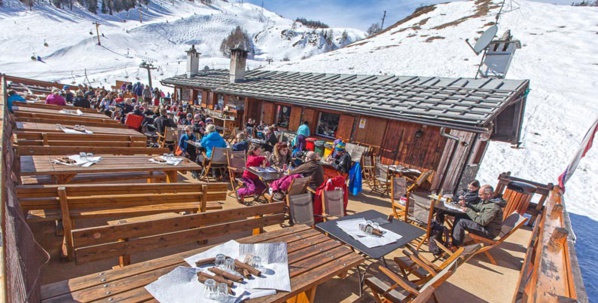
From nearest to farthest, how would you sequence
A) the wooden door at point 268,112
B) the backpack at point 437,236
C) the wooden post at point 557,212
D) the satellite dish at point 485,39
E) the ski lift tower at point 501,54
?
the backpack at point 437,236, the wooden post at point 557,212, the satellite dish at point 485,39, the ski lift tower at point 501,54, the wooden door at point 268,112

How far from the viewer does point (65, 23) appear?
64.7 m

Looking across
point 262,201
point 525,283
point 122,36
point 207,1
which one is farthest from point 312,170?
point 207,1

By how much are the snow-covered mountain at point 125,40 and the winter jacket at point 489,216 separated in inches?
1536

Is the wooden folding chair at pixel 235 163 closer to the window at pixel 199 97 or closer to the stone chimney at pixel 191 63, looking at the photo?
the window at pixel 199 97

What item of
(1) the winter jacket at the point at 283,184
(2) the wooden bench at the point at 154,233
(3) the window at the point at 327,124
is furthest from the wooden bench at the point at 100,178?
(3) the window at the point at 327,124

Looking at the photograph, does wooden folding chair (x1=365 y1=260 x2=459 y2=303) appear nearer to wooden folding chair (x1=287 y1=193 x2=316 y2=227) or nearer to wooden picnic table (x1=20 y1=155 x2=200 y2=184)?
wooden folding chair (x1=287 y1=193 x2=316 y2=227)

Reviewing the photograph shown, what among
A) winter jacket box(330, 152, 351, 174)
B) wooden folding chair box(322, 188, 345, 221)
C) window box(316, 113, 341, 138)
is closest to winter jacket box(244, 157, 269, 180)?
wooden folding chair box(322, 188, 345, 221)

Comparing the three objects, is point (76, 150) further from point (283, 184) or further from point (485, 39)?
point (485, 39)

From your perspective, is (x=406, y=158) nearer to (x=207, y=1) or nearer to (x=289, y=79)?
(x=289, y=79)

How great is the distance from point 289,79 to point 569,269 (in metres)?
13.2

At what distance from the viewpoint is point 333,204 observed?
4297mm

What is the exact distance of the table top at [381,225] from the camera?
2745mm

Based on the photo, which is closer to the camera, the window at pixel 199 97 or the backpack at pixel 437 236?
the backpack at pixel 437 236

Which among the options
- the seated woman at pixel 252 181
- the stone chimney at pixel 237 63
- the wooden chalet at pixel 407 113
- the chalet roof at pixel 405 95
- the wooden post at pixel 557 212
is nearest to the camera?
the wooden post at pixel 557 212
